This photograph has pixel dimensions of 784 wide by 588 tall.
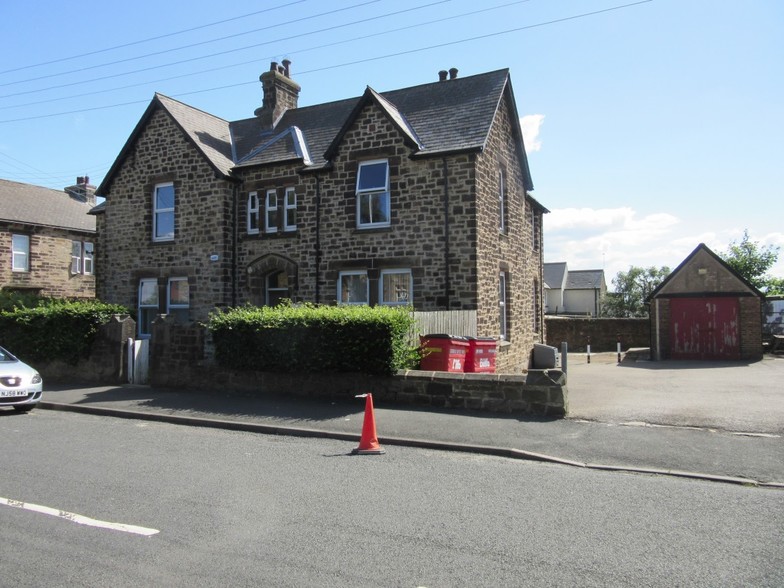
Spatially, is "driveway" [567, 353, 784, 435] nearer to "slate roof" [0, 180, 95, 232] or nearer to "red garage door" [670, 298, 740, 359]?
"red garage door" [670, 298, 740, 359]

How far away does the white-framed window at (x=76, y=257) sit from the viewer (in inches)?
1236

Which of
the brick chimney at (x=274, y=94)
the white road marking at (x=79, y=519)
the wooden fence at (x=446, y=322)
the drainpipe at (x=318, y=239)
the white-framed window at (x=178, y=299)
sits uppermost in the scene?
the brick chimney at (x=274, y=94)

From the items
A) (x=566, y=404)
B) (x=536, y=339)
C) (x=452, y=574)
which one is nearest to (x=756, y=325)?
(x=536, y=339)

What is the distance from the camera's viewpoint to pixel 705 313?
2380 cm

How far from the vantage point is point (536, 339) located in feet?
72.7

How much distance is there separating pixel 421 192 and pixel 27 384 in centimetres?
1022

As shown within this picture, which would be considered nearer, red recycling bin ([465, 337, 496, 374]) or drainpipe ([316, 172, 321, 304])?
red recycling bin ([465, 337, 496, 374])

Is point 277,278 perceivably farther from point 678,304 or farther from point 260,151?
point 678,304

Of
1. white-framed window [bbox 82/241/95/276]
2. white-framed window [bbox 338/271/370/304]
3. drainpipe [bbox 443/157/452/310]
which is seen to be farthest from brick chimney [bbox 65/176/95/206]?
drainpipe [bbox 443/157/452/310]

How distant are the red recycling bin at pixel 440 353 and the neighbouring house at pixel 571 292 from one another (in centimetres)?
4871

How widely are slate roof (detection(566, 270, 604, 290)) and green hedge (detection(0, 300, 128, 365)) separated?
53827 millimetres

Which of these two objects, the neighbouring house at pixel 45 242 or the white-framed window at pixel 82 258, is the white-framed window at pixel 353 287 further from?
the white-framed window at pixel 82 258

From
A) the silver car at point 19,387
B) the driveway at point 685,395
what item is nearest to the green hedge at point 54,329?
the silver car at point 19,387

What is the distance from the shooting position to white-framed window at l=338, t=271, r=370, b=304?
16.8 m
